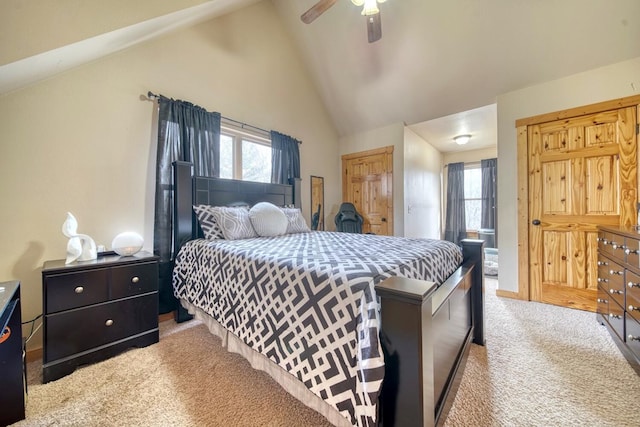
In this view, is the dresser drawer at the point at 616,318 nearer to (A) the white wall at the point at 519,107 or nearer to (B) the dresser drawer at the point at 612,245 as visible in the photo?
(B) the dresser drawer at the point at 612,245

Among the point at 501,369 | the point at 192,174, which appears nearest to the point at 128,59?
the point at 192,174

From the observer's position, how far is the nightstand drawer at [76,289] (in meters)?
1.54

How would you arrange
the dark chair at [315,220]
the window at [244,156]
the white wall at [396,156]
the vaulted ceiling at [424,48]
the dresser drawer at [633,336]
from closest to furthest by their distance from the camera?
the dresser drawer at [633,336]
the vaulted ceiling at [424,48]
the window at [244,156]
the white wall at [396,156]
the dark chair at [315,220]

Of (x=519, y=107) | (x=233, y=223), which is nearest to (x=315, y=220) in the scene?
(x=233, y=223)

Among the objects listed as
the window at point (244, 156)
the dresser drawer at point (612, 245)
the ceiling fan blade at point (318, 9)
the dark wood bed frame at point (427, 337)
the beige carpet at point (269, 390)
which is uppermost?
the ceiling fan blade at point (318, 9)

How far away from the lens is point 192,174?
2617 millimetres

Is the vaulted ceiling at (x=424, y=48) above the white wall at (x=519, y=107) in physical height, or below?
above

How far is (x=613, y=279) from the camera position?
6.06ft

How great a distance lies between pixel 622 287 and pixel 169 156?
393cm

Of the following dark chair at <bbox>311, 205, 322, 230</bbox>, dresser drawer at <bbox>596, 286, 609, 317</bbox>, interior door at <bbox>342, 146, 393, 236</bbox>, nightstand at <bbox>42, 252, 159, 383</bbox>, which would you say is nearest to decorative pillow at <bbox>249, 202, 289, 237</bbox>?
nightstand at <bbox>42, 252, 159, 383</bbox>

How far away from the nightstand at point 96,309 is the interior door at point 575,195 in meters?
4.01

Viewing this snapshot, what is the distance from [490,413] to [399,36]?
366cm

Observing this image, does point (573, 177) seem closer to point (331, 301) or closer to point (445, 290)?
point (445, 290)

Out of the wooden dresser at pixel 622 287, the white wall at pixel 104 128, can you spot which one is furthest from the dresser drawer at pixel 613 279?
the white wall at pixel 104 128
